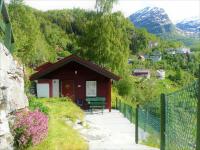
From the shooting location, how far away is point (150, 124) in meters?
12.7

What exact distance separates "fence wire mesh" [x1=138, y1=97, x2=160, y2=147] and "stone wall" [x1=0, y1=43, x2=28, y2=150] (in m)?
3.52

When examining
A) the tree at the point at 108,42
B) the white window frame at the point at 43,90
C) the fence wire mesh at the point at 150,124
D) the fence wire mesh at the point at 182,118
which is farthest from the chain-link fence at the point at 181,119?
the tree at the point at 108,42

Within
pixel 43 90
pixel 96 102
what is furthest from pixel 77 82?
pixel 96 102

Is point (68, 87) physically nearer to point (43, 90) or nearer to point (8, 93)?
point (43, 90)

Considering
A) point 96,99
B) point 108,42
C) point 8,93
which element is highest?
point 108,42

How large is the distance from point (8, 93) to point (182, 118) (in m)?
3.68

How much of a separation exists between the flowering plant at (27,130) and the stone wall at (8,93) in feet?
0.78

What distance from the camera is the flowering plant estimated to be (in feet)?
30.4

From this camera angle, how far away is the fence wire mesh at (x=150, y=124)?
38.6 ft

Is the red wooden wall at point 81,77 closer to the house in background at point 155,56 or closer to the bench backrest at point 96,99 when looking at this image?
the bench backrest at point 96,99

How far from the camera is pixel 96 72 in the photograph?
30.8 metres

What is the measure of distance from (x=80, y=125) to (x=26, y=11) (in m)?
31.8

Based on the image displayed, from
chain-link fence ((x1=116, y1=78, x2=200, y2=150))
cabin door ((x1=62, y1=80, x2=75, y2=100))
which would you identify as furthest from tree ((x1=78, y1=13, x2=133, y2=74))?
chain-link fence ((x1=116, y1=78, x2=200, y2=150))

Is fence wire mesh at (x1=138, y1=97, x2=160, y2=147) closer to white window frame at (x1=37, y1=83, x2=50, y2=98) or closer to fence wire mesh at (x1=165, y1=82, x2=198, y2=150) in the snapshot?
fence wire mesh at (x1=165, y1=82, x2=198, y2=150)
